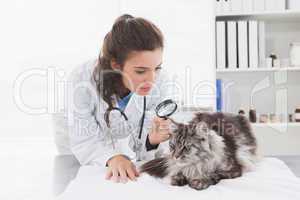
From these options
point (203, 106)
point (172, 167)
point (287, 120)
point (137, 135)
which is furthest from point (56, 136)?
point (287, 120)

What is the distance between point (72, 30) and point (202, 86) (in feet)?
3.01

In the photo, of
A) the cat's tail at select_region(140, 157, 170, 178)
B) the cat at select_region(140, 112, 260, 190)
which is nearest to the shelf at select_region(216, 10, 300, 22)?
the cat at select_region(140, 112, 260, 190)

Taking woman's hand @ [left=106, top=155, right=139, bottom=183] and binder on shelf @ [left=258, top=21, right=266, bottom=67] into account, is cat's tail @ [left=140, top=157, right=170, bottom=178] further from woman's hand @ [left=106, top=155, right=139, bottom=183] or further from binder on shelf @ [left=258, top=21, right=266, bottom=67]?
binder on shelf @ [left=258, top=21, right=266, bottom=67]

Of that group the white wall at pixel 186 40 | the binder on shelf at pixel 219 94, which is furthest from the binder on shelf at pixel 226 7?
A: the binder on shelf at pixel 219 94

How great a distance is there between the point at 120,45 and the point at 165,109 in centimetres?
24

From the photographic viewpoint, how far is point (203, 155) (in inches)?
44.3

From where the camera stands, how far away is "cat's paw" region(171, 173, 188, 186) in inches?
41.6

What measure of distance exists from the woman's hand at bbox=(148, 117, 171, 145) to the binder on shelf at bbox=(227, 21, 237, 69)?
0.83 m

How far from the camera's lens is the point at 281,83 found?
222 centimetres

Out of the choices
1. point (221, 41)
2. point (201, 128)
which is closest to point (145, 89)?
point (201, 128)

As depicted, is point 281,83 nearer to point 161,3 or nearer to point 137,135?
point 161,3

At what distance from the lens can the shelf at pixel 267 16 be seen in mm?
2043

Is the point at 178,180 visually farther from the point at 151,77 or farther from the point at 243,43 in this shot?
the point at 243,43

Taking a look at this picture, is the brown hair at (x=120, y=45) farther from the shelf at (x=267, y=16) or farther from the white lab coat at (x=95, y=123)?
the shelf at (x=267, y=16)
